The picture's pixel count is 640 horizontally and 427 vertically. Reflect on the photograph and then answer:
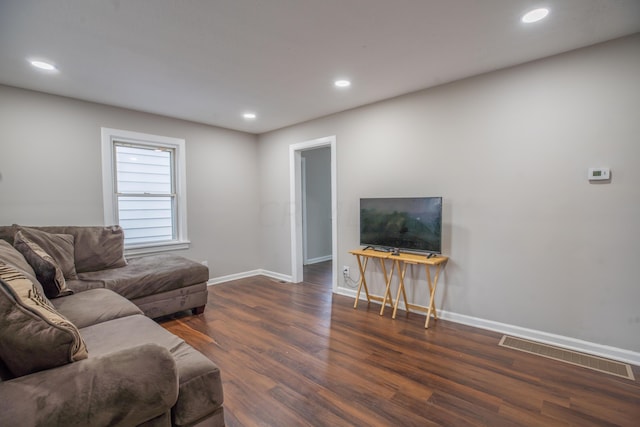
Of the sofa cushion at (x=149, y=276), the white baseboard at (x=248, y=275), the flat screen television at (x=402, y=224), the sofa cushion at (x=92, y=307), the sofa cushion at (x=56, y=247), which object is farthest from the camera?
the white baseboard at (x=248, y=275)

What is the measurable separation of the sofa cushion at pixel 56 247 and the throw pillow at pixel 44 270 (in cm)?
30

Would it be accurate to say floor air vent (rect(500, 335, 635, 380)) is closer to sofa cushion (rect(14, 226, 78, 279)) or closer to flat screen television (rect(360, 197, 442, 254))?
flat screen television (rect(360, 197, 442, 254))

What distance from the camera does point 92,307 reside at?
87.8 inches

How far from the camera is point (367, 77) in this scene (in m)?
2.98

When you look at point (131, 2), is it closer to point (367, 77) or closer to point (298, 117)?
point (367, 77)

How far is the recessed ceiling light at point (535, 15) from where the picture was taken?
196 centimetres

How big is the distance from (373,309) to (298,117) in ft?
9.08

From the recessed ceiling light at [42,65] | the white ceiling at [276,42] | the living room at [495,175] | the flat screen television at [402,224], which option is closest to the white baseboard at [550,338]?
the living room at [495,175]

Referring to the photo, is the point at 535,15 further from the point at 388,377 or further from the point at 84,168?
the point at 84,168

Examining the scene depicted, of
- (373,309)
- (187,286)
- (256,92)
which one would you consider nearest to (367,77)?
(256,92)

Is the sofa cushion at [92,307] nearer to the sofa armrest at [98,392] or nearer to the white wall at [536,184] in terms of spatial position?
the sofa armrest at [98,392]

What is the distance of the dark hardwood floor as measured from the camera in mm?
1802

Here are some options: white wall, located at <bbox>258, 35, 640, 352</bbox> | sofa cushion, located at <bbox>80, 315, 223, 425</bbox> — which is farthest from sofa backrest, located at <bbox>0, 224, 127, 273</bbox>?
white wall, located at <bbox>258, 35, 640, 352</bbox>

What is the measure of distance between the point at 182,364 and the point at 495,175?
9.62 feet
